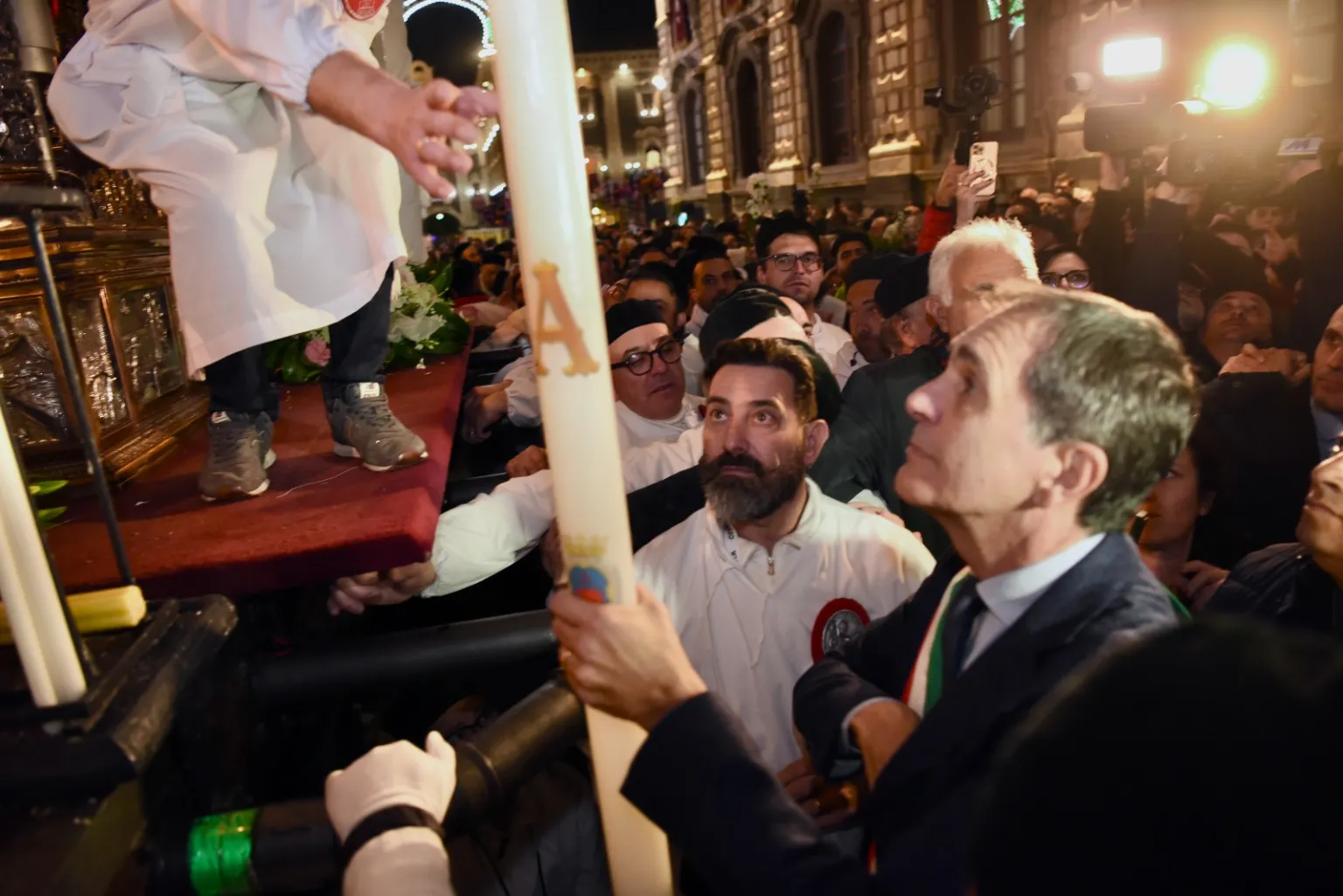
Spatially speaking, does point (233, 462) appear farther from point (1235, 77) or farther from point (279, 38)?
point (1235, 77)

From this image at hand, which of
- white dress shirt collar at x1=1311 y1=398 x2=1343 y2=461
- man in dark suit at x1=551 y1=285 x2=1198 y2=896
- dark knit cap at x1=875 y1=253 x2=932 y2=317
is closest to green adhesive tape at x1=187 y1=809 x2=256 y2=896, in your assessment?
man in dark suit at x1=551 y1=285 x2=1198 y2=896

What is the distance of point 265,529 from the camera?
5.51 ft

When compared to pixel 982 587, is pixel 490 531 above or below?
below

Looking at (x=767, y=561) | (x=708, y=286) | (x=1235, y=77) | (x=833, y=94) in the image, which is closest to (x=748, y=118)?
(x=833, y=94)

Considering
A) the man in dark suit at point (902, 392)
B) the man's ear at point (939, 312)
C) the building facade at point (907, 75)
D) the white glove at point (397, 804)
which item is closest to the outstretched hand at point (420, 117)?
the white glove at point (397, 804)

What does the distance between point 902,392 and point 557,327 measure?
2407 mm

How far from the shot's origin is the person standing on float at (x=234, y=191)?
1771mm

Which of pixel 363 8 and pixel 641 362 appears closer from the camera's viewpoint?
pixel 363 8

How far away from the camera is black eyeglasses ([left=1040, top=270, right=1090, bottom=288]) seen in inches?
143

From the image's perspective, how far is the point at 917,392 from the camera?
1.43 meters

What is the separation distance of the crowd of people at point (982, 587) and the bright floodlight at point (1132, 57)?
A: 2.86 m

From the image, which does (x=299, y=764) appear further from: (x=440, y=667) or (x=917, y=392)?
(x=917, y=392)

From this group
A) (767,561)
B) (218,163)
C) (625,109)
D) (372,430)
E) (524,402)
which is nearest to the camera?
(218,163)

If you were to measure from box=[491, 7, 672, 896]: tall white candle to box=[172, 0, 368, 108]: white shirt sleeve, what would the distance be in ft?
2.36
